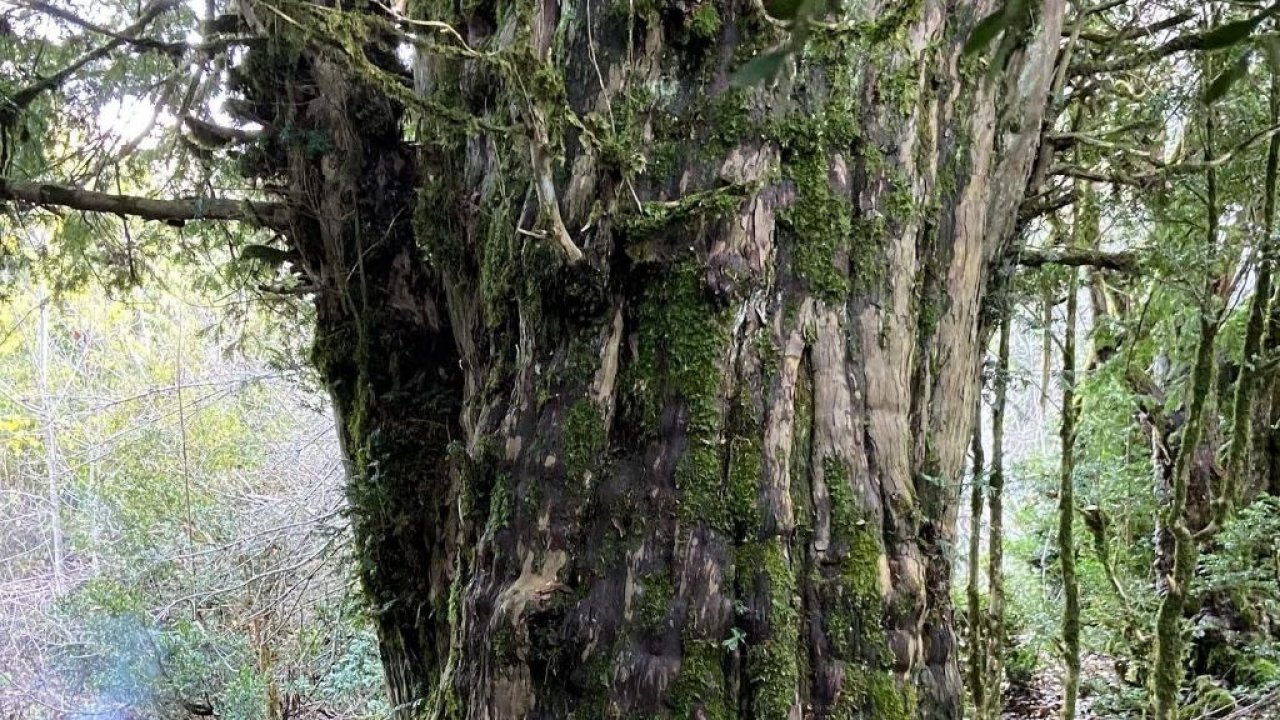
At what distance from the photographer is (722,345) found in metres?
1.70

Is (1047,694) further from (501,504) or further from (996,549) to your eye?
(501,504)

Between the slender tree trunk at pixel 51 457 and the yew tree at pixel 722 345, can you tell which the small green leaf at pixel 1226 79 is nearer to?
the yew tree at pixel 722 345

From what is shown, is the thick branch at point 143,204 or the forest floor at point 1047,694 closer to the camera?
the thick branch at point 143,204

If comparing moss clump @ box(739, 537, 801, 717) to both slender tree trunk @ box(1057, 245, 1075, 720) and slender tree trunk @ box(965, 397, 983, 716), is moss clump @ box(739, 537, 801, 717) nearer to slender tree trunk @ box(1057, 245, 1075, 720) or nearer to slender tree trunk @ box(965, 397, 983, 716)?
slender tree trunk @ box(965, 397, 983, 716)

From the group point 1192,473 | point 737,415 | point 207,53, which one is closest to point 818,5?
point 737,415

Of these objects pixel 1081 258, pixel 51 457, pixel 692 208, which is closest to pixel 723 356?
pixel 692 208

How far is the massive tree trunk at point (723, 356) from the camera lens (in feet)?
5.40

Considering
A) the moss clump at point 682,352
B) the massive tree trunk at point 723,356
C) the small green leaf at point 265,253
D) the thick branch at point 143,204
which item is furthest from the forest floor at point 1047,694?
the thick branch at point 143,204

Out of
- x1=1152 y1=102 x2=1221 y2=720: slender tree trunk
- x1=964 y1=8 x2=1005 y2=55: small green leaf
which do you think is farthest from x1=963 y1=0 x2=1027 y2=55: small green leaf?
x1=1152 y1=102 x2=1221 y2=720: slender tree trunk

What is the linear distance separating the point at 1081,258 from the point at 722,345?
171 cm

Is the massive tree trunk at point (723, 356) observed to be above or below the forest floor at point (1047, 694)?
above

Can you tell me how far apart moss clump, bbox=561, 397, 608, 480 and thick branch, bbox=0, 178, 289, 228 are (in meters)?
1.51

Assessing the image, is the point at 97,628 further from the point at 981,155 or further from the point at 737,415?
the point at 981,155

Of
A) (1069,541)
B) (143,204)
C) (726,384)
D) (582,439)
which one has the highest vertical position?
(143,204)
